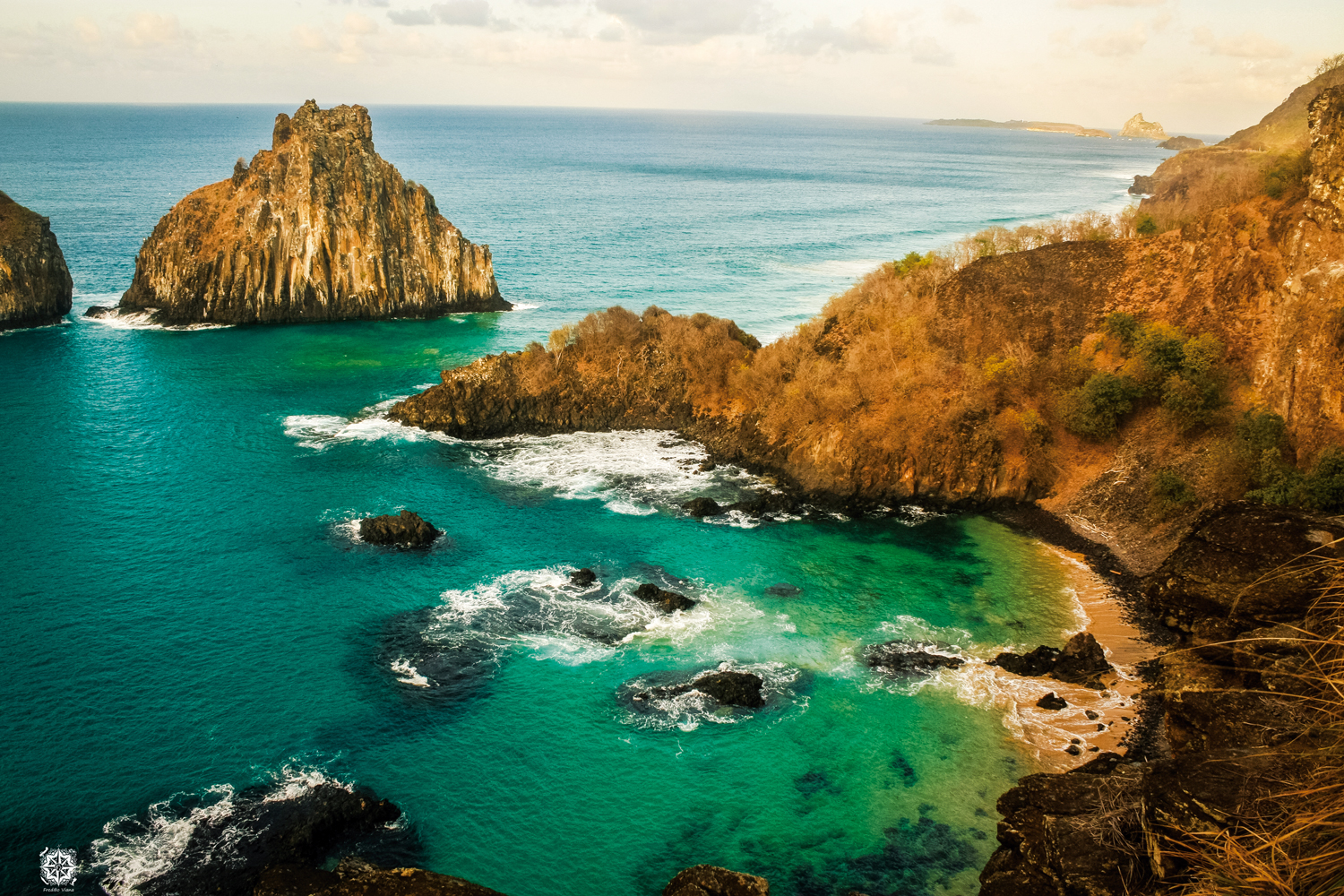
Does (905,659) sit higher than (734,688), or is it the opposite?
(905,659)

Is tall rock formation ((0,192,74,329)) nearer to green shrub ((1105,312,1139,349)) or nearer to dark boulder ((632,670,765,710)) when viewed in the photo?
dark boulder ((632,670,765,710))

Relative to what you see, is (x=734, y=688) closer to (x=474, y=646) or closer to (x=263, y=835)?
(x=474, y=646)

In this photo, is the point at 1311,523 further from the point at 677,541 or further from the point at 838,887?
the point at 677,541

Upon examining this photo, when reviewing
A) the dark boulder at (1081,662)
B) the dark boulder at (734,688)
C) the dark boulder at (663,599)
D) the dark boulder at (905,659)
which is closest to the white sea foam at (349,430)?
the dark boulder at (663,599)

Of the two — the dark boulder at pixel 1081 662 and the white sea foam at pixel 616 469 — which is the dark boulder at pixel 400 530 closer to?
the white sea foam at pixel 616 469

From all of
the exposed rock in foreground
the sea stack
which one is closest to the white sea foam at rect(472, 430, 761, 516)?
the exposed rock in foreground

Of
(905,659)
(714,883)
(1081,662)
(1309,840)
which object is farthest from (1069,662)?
(1309,840)

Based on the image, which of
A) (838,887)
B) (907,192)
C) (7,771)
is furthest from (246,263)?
(907,192)
